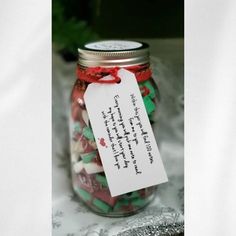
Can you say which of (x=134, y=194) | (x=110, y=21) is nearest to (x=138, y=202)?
(x=134, y=194)

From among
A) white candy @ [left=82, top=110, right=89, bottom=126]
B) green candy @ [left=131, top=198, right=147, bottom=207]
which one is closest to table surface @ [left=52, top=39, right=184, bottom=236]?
green candy @ [left=131, top=198, right=147, bottom=207]

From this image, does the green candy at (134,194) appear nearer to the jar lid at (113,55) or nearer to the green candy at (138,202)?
the green candy at (138,202)

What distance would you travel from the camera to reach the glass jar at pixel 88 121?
585mm

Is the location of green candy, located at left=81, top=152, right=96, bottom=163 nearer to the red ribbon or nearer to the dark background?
the red ribbon

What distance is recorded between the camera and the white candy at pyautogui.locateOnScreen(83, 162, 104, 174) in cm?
61

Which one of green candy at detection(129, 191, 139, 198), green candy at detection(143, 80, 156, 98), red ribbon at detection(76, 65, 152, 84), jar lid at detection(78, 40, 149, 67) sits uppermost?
jar lid at detection(78, 40, 149, 67)

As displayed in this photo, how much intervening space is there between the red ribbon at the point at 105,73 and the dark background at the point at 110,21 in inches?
9.6

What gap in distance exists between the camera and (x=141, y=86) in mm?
612

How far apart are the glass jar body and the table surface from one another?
0.01m

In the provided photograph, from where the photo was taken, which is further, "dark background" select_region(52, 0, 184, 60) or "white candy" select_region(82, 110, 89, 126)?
"dark background" select_region(52, 0, 184, 60)

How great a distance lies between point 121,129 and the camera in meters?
0.58

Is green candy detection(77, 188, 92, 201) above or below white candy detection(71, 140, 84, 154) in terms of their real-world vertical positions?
below
